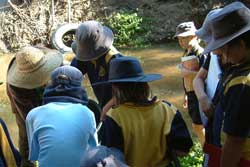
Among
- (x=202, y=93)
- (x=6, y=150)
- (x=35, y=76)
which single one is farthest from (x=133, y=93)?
(x=35, y=76)

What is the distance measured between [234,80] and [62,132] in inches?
44.5

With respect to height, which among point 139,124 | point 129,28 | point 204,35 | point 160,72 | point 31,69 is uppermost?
point 204,35

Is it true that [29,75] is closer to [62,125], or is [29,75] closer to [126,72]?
[62,125]

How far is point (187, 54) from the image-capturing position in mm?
4316

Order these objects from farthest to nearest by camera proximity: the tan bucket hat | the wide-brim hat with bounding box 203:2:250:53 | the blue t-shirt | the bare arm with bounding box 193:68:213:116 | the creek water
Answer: the creek water
the tan bucket hat
the bare arm with bounding box 193:68:213:116
the blue t-shirt
the wide-brim hat with bounding box 203:2:250:53

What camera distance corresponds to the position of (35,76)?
364 centimetres

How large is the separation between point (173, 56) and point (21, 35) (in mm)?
3903

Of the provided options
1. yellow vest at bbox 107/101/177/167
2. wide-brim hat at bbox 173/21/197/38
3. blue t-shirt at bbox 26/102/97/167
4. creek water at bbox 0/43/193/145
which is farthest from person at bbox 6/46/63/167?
creek water at bbox 0/43/193/145

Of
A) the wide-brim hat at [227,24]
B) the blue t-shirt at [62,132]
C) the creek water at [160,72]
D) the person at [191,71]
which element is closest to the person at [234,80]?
the wide-brim hat at [227,24]

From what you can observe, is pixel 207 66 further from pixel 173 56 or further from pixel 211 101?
pixel 173 56

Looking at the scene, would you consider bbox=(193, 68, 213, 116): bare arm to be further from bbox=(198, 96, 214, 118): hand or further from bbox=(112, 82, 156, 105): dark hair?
bbox=(112, 82, 156, 105): dark hair

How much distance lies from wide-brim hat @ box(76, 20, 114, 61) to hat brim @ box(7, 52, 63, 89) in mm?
223

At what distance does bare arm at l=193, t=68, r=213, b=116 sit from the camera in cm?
298

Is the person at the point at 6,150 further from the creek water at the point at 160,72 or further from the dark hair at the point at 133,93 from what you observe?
the creek water at the point at 160,72
